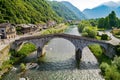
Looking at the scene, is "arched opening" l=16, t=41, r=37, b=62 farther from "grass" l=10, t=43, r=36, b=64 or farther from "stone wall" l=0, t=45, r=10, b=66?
"stone wall" l=0, t=45, r=10, b=66

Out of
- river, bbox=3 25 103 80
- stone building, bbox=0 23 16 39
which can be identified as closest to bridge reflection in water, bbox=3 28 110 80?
river, bbox=3 25 103 80

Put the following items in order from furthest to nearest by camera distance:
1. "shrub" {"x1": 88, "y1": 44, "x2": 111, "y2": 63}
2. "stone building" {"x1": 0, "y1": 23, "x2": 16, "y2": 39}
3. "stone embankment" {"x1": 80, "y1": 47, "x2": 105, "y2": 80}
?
"stone building" {"x1": 0, "y1": 23, "x2": 16, "y2": 39}
"shrub" {"x1": 88, "y1": 44, "x2": 111, "y2": 63}
"stone embankment" {"x1": 80, "y1": 47, "x2": 105, "y2": 80}

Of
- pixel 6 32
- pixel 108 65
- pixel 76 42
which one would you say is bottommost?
pixel 108 65

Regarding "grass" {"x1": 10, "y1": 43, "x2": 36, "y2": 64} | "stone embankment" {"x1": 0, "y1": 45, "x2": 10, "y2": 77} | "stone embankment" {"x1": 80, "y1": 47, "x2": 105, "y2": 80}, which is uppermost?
"stone embankment" {"x1": 0, "y1": 45, "x2": 10, "y2": 77}

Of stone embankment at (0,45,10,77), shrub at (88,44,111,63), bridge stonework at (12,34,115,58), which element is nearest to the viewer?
stone embankment at (0,45,10,77)

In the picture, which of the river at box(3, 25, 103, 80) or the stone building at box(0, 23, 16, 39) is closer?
the river at box(3, 25, 103, 80)

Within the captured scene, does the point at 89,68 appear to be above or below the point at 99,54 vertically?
below

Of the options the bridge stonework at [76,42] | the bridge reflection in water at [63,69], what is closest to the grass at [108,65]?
the bridge reflection in water at [63,69]

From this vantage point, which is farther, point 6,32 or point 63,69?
point 6,32

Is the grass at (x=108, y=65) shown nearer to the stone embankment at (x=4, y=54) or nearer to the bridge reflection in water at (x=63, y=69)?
the bridge reflection in water at (x=63, y=69)

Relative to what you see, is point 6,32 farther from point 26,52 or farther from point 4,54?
point 4,54

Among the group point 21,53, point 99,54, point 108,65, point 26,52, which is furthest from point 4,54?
point 99,54

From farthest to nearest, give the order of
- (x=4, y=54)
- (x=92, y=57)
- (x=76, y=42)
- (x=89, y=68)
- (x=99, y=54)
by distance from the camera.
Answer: (x=99, y=54)
(x=92, y=57)
(x=76, y=42)
(x=4, y=54)
(x=89, y=68)

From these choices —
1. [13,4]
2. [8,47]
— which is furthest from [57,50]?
[13,4]
